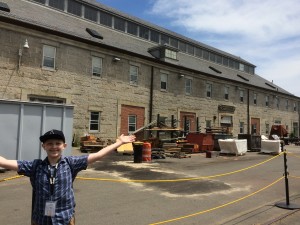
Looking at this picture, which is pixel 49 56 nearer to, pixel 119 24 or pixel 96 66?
pixel 96 66

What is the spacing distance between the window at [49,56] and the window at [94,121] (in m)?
4.40

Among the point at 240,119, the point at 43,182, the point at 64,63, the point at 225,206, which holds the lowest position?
the point at 225,206

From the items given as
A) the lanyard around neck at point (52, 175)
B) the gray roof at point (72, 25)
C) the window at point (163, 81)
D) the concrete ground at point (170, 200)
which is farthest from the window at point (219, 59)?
the lanyard around neck at point (52, 175)

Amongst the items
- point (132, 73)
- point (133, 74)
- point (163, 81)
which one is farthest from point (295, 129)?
point (132, 73)

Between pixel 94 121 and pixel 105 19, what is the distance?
38.2ft

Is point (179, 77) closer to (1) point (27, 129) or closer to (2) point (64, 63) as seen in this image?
(2) point (64, 63)

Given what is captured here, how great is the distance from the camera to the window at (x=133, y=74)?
25.0 m

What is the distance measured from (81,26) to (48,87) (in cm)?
773

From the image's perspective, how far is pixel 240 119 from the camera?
1469 inches

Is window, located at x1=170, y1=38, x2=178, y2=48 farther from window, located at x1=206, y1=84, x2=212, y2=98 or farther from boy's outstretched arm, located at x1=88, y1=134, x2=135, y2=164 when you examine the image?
boy's outstretched arm, located at x1=88, y1=134, x2=135, y2=164

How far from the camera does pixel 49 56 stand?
2000cm

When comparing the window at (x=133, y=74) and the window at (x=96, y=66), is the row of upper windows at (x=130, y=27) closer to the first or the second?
the window at (x=133, y=74)

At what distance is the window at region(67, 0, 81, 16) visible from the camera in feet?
87.2

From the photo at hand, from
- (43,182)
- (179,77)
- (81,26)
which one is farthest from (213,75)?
(43,182)
